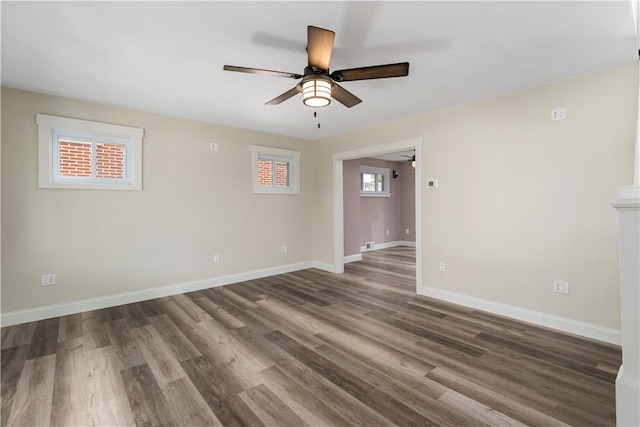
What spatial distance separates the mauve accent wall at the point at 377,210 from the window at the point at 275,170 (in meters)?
1.25

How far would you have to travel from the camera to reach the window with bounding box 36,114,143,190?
3254mm

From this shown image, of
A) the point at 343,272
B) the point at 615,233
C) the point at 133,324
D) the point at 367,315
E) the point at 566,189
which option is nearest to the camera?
the point at 615,233

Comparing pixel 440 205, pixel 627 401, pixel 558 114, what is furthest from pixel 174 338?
pixel 558 114

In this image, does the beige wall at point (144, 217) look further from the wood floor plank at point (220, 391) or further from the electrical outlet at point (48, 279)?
the wood floor plank at point (220, 391)

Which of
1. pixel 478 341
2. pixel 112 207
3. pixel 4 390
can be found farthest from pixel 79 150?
pixel 478 341

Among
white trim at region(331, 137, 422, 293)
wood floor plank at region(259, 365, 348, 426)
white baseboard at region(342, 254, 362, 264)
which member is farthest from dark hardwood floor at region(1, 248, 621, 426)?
white baseboard at region(342, 254, 362, 264)

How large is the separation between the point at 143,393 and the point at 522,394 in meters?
2.59

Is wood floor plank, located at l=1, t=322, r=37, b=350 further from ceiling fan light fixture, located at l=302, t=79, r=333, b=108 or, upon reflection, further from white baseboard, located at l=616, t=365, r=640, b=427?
white baseboard, located at l=616, t=365, r=640, b=427

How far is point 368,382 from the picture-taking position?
2064 mm

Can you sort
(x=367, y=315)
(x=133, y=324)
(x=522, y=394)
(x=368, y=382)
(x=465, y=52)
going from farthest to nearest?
(x=367, y=315) → (x=133, y=324) → (x=465, y=52) → (x=368, y=382) → (x=522, y=394)

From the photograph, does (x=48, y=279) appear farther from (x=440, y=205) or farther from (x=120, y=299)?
(x=440, y=205)

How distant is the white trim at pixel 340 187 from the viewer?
13.4 feet

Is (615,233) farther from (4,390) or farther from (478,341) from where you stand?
(4,390)

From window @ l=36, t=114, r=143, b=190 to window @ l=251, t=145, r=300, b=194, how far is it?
177 centimetres
